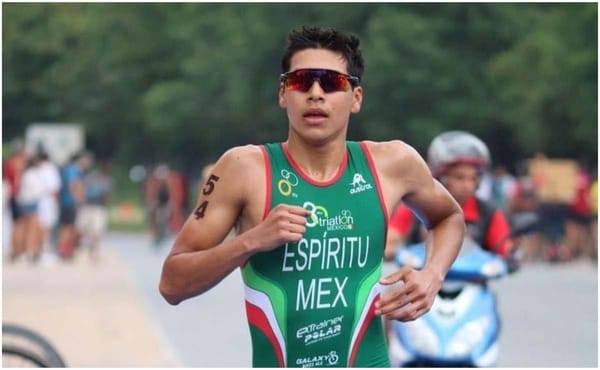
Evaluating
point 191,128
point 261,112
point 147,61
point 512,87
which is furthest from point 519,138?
point 147,61

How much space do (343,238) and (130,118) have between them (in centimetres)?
5827

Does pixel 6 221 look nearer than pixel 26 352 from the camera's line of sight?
No

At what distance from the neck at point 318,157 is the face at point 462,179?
269 centimetres

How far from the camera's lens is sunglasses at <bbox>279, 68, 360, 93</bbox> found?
14.4ft

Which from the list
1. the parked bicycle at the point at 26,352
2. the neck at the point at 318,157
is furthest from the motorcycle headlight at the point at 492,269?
the neck at the point at 318,157

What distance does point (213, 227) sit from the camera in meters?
4.40

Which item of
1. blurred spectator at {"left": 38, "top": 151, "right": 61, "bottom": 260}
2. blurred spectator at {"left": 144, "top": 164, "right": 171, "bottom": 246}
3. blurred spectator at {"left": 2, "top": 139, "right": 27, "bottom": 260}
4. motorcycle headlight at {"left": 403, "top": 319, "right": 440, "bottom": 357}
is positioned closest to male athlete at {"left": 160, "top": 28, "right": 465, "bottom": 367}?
motorcycle headlight at {"left": 403, "top": 319, "right": 440, "bottom": 357}

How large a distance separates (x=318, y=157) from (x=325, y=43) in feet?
1.01

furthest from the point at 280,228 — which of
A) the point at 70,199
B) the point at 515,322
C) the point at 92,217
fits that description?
the point at 92,217

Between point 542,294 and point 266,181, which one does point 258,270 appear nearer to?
point 266,181

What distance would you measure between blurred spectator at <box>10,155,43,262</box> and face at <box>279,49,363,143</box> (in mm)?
19169

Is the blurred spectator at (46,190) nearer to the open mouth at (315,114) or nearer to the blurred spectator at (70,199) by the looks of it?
the blurred spectator at (70,199)

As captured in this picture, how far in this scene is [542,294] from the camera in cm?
1852

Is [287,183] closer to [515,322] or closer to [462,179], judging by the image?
[462,179]
